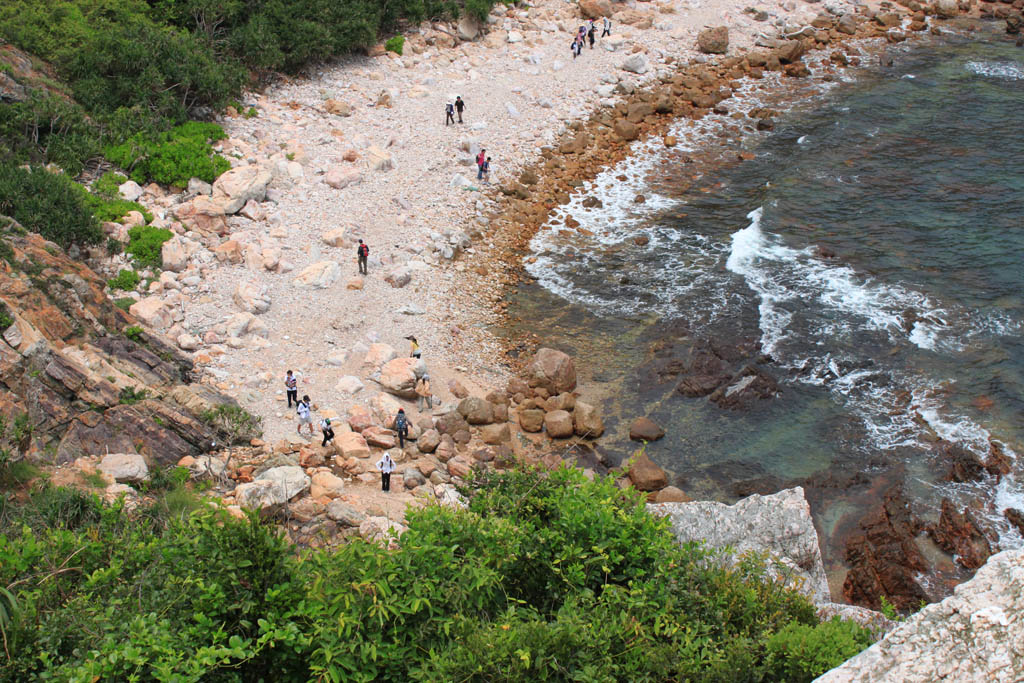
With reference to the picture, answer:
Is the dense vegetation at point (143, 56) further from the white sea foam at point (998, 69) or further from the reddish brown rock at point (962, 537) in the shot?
the white sea foam at point (998, 69)

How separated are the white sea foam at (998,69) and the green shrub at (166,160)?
37387mm

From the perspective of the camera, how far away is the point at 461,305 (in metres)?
25.1

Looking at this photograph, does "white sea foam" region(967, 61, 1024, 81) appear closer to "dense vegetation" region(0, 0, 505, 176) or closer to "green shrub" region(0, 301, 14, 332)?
"dense vegetation" region(0, 0, 505, 176)

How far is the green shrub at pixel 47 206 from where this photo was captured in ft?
70.5

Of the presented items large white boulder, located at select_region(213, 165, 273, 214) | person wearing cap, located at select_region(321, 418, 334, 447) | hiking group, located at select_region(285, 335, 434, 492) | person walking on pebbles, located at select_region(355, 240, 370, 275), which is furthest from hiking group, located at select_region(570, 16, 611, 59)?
person wearing cap, located at select_region(321, 418, 334, 447)

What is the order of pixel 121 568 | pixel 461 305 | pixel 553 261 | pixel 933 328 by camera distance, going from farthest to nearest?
pixel 553 261 < pixel 461 305 < pixel 933 328 < pixel 121 568

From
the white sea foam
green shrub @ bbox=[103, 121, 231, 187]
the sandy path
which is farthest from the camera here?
the white sea foam

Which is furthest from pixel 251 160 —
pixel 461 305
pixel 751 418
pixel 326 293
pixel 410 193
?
pixel 751 418

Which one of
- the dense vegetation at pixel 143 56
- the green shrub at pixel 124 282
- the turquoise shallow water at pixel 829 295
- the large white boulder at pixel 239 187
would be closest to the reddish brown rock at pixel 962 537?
the turquoise shallow water at pixel 829 295

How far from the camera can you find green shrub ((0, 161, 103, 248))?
21.5 m

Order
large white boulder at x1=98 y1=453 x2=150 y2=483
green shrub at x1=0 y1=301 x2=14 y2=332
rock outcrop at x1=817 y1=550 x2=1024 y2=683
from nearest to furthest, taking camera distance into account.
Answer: rock outcrop at x1=817 y1=550 x2=1024 y2=683
large white boulder at x1=98 y1=453 x2=150 y2=483
green shrub at x1=0 y1=301 x2=14 y2=332

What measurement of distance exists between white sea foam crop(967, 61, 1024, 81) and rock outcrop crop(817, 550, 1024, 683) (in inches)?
1640

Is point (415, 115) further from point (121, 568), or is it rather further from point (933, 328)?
point (121, 568)

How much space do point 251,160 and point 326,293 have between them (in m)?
7.94
